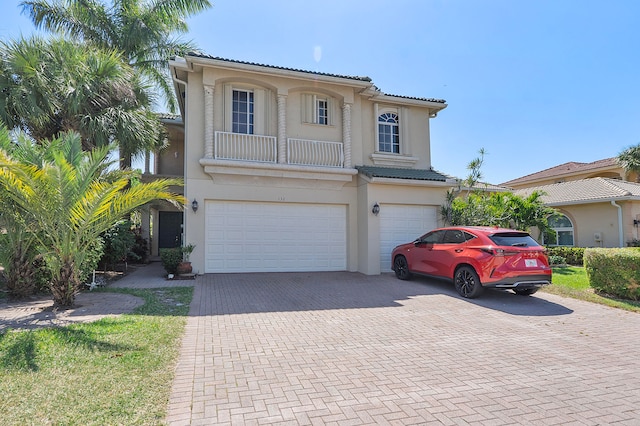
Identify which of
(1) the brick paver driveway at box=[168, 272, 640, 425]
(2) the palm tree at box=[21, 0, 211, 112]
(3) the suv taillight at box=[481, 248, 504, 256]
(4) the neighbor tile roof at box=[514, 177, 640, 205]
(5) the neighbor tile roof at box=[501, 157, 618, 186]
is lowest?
(1) the brick paver driveway at box=[168, 272, 640, 425]

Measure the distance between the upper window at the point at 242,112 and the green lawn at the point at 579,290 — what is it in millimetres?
10575

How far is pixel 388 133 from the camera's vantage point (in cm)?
1459

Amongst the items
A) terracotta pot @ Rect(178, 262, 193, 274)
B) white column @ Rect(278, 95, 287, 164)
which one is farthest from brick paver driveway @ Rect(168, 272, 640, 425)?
white column @ Rect(278, 95, 287, 164)

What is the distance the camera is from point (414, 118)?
14.9m

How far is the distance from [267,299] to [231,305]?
93 cm

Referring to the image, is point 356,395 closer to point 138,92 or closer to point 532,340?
point 532,340

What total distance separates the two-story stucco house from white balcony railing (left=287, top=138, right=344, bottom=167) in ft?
0.12

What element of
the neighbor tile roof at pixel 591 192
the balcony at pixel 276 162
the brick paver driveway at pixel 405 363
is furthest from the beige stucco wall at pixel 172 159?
the neighbor tile roof at pixel 591 192

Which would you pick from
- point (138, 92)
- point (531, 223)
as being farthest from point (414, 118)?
point (138, 92)

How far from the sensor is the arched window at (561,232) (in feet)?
62.2

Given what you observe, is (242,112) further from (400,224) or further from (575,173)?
(575,173)

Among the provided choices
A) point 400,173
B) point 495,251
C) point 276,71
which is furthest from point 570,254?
point 276,71

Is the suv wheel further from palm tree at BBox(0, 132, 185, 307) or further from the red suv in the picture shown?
palm tree at BBox(0, 132, 185, 307)

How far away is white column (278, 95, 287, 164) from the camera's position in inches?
Answer: 485
